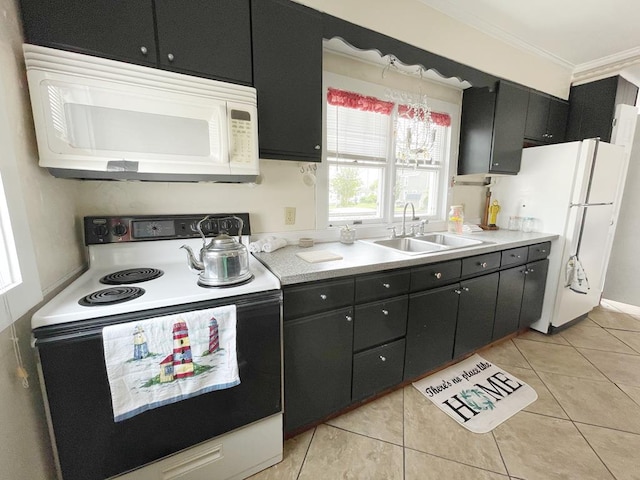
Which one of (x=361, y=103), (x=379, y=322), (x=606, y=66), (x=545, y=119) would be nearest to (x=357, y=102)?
(x=361, y=103)

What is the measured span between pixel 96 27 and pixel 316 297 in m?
1.40

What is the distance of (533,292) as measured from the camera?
239 cm

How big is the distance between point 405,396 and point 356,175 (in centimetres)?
167

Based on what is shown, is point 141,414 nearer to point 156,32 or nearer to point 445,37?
point 156,32

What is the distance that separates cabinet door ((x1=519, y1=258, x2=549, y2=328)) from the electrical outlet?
2.06 meters

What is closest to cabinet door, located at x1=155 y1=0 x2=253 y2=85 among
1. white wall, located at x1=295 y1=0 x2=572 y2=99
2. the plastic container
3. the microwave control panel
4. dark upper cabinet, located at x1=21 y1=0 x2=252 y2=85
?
dark upper cabinet, located at x1=21 y1=0 x2=252 y2=85

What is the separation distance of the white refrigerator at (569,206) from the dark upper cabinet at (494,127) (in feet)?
0.77

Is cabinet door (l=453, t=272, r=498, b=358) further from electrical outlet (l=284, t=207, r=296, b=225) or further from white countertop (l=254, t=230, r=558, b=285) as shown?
electrical outlet (l=284, t=207, r=296, b=225)

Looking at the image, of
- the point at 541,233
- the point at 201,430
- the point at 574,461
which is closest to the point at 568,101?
the point at 541,233

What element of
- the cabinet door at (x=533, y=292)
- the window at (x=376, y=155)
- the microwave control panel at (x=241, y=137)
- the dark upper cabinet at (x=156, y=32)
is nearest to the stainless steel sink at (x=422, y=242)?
the window at (x=376, y=155)

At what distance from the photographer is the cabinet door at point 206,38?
111cm

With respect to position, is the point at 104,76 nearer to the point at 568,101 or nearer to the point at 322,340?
the point at 322,340

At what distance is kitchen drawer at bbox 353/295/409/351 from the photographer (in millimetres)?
1467

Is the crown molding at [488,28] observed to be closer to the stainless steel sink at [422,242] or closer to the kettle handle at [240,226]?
the stainless steel sink at [422,242]
